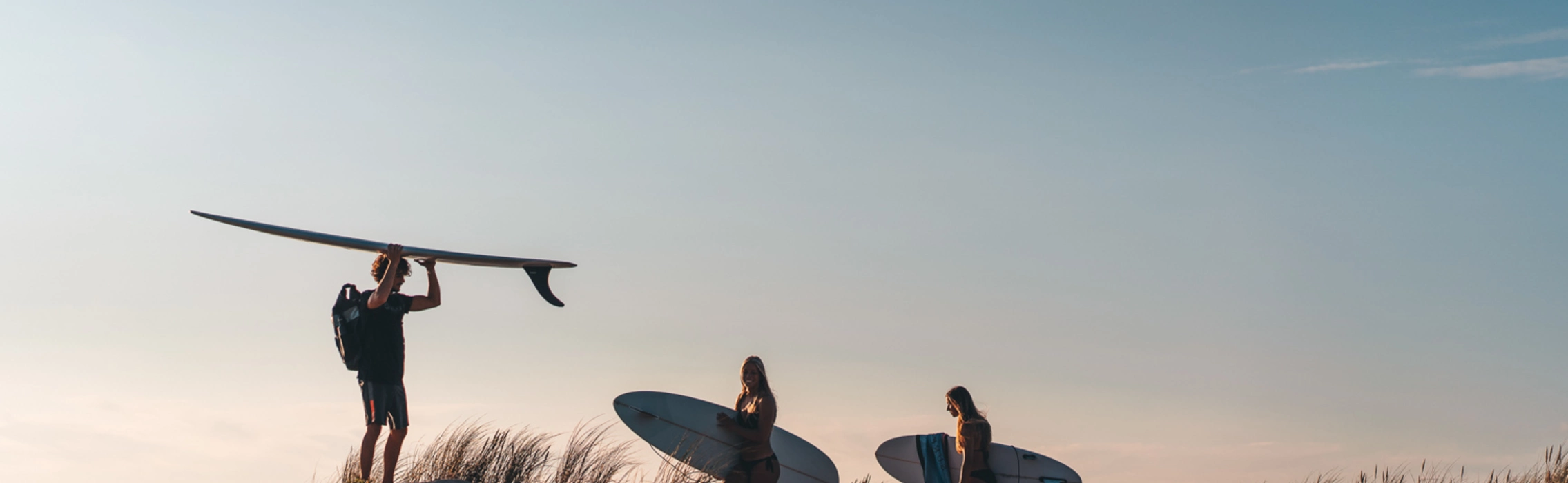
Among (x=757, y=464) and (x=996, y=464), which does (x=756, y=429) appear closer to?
(x=757, y=464)

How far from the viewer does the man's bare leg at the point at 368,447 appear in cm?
760

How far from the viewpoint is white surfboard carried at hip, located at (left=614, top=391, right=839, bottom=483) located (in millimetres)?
9406

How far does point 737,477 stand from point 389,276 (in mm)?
2837

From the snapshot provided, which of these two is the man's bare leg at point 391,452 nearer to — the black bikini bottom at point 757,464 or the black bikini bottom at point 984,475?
the black bikini bottom at point 757,464

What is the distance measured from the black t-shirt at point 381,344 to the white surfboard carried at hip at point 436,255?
2.17 ft

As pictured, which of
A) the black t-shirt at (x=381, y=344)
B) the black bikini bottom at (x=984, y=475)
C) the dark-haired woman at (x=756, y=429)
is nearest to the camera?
the black t-shirt at (x=381, y=344)

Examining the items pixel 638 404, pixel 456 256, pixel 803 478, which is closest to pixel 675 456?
pixel 638 404

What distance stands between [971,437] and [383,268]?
424cm

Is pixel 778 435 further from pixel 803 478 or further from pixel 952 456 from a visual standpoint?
pixel 952 456

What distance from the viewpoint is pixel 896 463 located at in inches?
444

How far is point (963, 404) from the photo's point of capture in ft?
30.1

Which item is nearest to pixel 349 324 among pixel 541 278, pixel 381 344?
pixel 381 344

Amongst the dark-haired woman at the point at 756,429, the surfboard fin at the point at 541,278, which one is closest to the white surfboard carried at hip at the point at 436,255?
the surfboard fin at the point at 541,278

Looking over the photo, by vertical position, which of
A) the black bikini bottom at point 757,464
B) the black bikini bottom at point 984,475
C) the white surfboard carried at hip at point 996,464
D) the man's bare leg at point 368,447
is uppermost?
the white surfboard carried at hip at point 996,464
